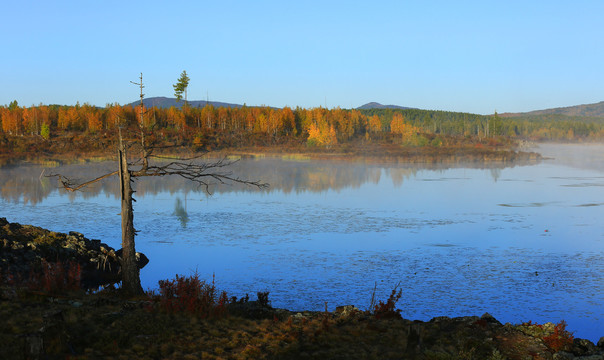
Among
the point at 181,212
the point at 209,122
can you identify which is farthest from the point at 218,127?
the point at 181,212


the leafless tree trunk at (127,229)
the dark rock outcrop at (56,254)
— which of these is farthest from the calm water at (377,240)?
the leafless tree trunk at (127,229)

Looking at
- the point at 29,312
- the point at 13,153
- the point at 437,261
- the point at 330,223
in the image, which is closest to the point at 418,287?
the point at 437,261

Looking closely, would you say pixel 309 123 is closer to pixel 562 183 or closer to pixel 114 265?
pixel 562 183

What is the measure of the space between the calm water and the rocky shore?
3.15 meters

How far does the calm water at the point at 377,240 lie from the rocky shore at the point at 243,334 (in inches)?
124

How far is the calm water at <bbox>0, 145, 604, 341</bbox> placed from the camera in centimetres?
1831

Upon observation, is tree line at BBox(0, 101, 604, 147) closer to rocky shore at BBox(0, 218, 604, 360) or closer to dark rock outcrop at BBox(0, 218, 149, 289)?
dark rock outcrop at BBox(0, 218, 149, 289)

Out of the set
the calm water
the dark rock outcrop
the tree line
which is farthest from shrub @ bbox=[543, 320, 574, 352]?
the tree line

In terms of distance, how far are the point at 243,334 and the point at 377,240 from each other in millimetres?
17741

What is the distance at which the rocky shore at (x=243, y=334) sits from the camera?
34.9 ft

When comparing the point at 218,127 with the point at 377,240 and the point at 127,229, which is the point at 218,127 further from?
the point at 127,229

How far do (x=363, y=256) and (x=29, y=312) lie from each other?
1549 centimetres

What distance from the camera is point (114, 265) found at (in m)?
23.1

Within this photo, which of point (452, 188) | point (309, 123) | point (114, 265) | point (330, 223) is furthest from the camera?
point (309, 123)
